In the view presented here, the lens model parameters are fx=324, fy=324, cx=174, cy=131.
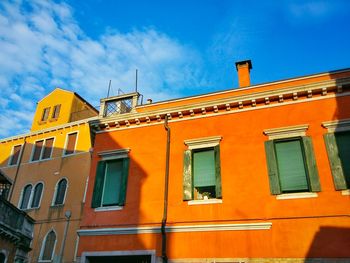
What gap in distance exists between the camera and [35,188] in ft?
87.8

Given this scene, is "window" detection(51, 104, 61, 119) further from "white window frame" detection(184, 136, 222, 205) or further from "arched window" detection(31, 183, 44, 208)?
"white window frame" detection(184, 136, 222, 205)

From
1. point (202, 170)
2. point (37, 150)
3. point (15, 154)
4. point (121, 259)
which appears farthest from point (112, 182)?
point (15, 154)

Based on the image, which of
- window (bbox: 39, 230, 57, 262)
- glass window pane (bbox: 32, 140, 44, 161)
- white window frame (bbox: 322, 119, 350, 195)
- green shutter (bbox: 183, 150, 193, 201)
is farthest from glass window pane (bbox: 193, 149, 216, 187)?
glass window pane (bbox: 32, 140, 44, 161)

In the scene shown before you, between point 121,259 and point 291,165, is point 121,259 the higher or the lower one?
the lower one

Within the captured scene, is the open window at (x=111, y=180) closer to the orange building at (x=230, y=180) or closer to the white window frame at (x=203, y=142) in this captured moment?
the orange building at (x=230, y=180)

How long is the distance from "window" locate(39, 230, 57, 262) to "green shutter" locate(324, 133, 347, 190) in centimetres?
1990

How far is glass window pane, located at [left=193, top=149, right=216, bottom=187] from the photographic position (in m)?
11.4

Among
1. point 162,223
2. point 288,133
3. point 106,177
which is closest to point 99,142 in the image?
point 106,177

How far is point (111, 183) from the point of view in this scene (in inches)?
503

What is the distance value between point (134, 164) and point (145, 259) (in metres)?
3.51

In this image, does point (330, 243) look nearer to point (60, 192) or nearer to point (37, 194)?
point (60, 192)

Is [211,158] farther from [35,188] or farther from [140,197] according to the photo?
[35,188]

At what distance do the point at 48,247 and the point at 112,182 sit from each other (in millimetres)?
13887

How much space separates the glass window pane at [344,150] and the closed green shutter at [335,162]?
0.17m
